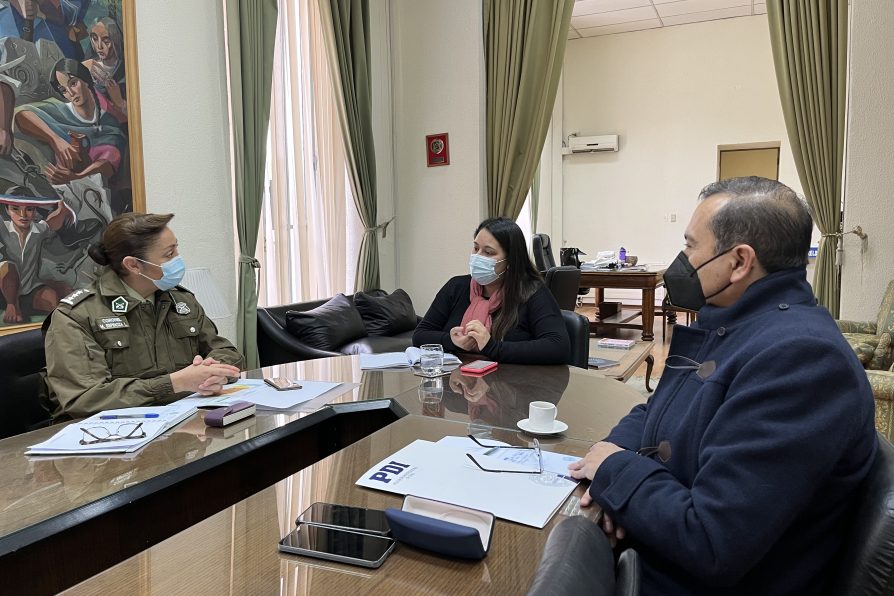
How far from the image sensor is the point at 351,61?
441cm

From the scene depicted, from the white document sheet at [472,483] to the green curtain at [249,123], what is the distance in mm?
2487

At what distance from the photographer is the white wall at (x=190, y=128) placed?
2.97m

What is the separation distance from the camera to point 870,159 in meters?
3.94

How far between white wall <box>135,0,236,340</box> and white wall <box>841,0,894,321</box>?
3.94 metres

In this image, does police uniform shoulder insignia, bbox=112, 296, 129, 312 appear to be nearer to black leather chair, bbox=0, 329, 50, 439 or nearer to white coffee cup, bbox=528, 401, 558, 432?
black leather chair, bbox=0, 329, 50, 439

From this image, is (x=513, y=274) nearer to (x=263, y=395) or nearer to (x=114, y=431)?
(x=263, y=395)

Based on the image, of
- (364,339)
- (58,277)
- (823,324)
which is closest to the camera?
(823,324)

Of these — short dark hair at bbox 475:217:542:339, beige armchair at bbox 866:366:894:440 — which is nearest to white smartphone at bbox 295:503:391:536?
short dark hair at bbox 475:217:542:339

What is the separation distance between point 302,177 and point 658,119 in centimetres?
644

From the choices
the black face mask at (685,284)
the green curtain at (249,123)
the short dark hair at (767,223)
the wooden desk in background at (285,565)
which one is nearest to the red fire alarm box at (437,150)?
the green curtain at (249,123)

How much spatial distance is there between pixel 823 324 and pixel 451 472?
2.26 ft

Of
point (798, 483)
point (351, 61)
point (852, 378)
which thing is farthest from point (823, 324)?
point (351, 61)

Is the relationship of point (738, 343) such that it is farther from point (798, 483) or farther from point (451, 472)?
point (451, 472)

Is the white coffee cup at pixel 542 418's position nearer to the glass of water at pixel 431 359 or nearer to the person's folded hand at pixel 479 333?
the glass of water at pixel 431 359
